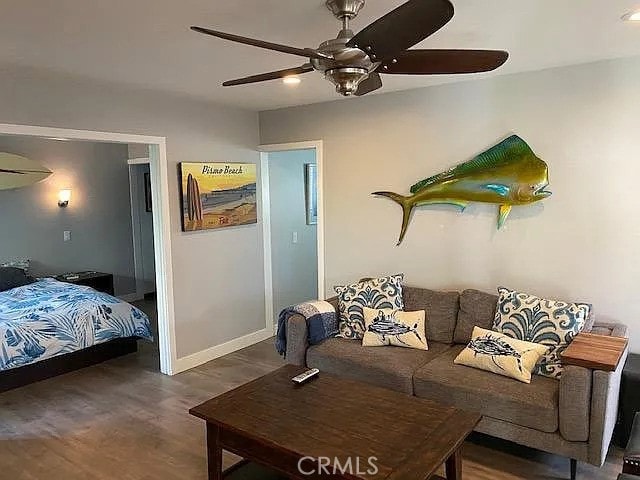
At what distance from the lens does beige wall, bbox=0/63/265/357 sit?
345 cm

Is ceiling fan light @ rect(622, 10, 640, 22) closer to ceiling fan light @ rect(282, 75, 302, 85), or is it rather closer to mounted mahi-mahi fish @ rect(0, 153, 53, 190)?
ceiling fan light @ rect(282, 75, 302, 85)

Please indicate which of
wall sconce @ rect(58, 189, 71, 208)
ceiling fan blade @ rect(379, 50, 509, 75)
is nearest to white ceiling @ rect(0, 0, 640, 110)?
ceiling fan blade @ rect(379, 50, 509, 75)

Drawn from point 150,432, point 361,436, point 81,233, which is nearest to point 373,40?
point 361,436

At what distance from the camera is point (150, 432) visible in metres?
3.40

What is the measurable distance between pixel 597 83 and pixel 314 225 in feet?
10.8

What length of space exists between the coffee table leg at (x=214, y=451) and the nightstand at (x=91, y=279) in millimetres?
4270

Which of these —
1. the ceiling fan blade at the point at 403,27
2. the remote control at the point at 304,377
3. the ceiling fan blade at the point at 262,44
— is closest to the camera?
the ceiling fan blade at the point at 403,27

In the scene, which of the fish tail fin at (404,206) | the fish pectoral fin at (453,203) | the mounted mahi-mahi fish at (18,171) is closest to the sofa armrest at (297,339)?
the fish tail fin at (404,206)

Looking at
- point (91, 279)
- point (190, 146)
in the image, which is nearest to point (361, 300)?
point (190, 146)

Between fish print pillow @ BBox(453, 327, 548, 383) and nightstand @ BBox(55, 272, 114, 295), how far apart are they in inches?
189

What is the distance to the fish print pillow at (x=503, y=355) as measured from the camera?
294 centimetres

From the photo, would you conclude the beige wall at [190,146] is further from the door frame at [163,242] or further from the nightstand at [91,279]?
the nightstand at [91,279]

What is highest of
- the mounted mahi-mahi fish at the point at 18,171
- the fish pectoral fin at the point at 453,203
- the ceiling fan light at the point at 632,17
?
the ceiling fan light at the point at 632,17

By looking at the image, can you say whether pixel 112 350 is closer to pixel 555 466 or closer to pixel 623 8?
pixel 555 466
